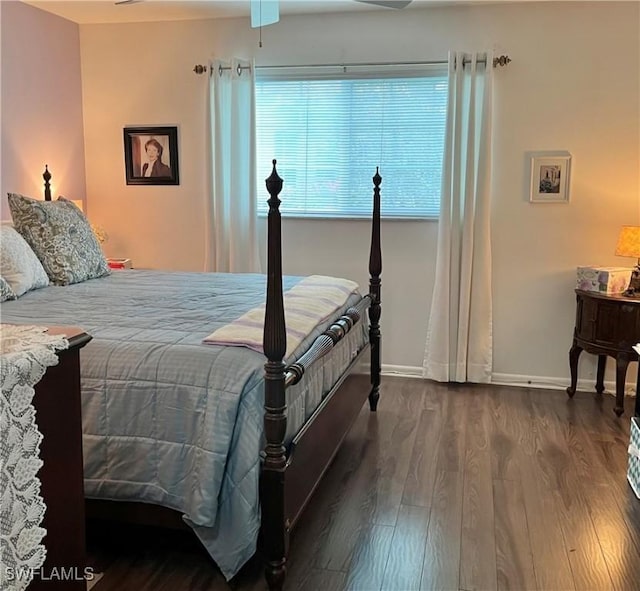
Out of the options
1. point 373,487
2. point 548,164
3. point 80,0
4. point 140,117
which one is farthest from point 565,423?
point 80,0

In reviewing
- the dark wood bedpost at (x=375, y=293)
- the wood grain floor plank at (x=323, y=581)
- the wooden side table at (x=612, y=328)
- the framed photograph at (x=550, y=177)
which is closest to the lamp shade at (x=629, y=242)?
the wooden side table at (x=612, y=328)

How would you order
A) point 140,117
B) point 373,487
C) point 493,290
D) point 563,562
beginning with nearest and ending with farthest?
point 563,562 < point 373,487 < point 493,290 < point 140,117

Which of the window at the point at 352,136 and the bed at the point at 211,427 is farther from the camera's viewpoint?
the window at the point at 352,136

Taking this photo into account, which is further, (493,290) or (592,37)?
(493,290)

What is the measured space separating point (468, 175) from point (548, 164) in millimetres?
535

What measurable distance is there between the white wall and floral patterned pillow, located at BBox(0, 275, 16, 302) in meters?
2.04

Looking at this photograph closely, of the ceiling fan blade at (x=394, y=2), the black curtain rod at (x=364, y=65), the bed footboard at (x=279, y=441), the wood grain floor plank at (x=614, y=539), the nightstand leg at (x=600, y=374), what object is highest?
the black curtain rod at (x=364, y=65)

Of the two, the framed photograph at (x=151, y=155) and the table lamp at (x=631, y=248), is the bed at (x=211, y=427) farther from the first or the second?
the framed photograph at (x=151, y=155)

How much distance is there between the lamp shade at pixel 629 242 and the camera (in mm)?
3791

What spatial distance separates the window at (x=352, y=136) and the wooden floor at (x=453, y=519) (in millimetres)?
1643

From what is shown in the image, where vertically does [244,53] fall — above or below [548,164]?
above

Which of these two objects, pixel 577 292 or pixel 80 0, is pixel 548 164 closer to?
pixel 577 292

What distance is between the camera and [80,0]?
4.20 m

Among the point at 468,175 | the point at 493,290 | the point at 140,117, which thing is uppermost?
the point at 140,117
